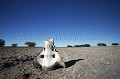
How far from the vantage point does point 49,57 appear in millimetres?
10430

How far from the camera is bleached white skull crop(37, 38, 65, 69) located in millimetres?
10273

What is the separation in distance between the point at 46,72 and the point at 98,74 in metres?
3.79

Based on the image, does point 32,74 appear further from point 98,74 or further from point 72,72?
point 98,74

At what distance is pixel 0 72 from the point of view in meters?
9.59

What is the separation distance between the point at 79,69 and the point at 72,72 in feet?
2.86

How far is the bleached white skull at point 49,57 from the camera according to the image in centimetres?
1027

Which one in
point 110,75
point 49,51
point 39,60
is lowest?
point 110,75

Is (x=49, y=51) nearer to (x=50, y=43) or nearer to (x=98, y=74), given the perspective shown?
(x=50, y=43)

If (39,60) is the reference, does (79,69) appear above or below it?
below

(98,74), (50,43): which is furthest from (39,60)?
(98,74)

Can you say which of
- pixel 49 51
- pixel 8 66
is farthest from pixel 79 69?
pixel 8 66

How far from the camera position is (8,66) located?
10.8 metres

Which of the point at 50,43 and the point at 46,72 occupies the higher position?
the point at 50,43

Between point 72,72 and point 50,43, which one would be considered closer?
point 72,72
